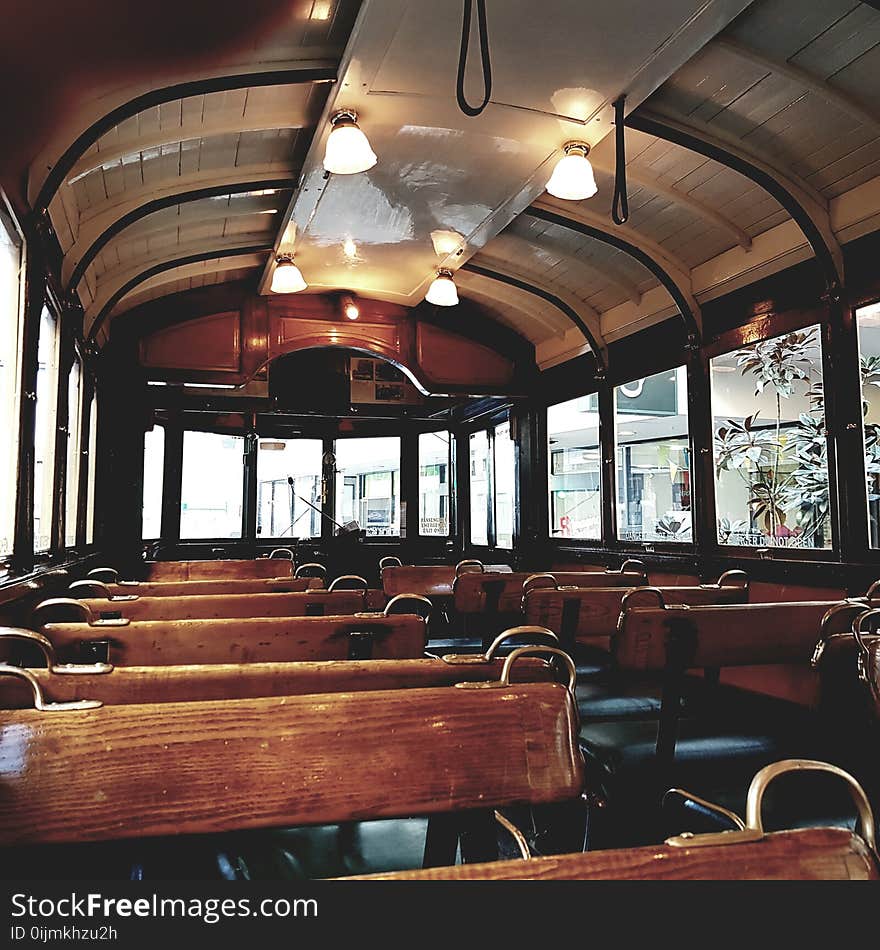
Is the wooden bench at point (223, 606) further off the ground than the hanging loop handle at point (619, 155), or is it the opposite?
the hanging loop handle at point (619, 155)

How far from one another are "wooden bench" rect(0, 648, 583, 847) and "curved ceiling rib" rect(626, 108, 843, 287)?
2.80 m

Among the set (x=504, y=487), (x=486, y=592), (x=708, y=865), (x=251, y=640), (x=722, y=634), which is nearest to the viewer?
(x=708, y=865)

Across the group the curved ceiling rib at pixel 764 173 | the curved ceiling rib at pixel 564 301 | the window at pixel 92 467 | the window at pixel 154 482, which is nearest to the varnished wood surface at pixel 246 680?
the curved ceiling rib at pixel 764 173

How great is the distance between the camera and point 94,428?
5.53 m

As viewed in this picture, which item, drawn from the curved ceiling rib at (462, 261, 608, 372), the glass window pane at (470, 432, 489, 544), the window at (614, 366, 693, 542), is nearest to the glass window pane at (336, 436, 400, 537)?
the glass window pane at (470, 432, 489, 544)

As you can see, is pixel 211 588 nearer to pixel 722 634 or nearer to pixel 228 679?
pixel 228 679

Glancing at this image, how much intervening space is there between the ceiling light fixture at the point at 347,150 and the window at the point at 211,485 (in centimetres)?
570

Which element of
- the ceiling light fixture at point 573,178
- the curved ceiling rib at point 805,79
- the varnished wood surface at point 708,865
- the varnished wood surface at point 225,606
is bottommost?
the varnished wood surface at point 708,865

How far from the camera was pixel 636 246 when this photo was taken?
456 cm

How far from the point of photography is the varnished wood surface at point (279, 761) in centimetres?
101

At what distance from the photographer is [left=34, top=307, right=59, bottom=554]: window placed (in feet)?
12.0

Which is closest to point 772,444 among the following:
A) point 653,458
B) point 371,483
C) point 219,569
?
point 653,458

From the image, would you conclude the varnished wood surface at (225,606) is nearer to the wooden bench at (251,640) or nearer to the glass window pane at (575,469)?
the wooden bench at (251,640)

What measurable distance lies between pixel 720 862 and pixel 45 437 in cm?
373
